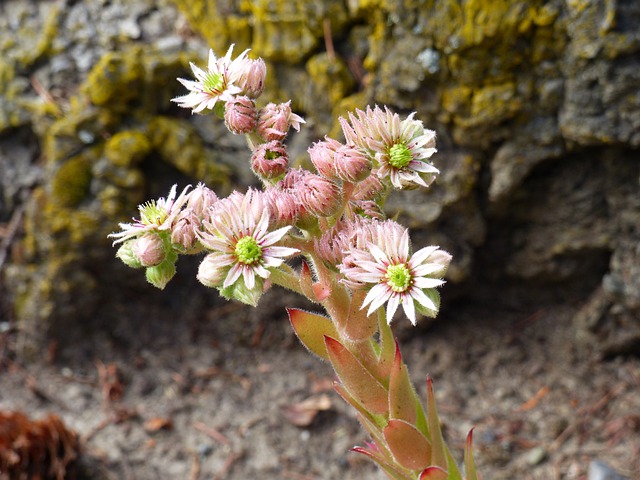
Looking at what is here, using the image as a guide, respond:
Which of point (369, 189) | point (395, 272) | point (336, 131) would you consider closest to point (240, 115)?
point (369, 189)

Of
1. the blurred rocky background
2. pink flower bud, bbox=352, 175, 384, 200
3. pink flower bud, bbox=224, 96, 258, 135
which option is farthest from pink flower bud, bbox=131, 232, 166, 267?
the blurred rocky background

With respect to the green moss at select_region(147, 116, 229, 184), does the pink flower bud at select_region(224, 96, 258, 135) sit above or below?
above

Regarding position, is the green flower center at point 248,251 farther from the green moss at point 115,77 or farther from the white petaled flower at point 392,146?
the green moss at point 115,77

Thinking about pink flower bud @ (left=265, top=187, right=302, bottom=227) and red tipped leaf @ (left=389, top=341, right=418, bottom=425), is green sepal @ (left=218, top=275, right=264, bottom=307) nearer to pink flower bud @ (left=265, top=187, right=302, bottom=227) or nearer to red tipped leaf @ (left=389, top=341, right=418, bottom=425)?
pink flower bud @ (left=265, top=187, right=302, bottom=227)

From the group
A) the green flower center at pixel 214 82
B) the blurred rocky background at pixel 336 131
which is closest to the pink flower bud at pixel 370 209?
the green flower center at pixel 214 82

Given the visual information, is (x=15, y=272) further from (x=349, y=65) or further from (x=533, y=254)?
(x=533, y=254)
